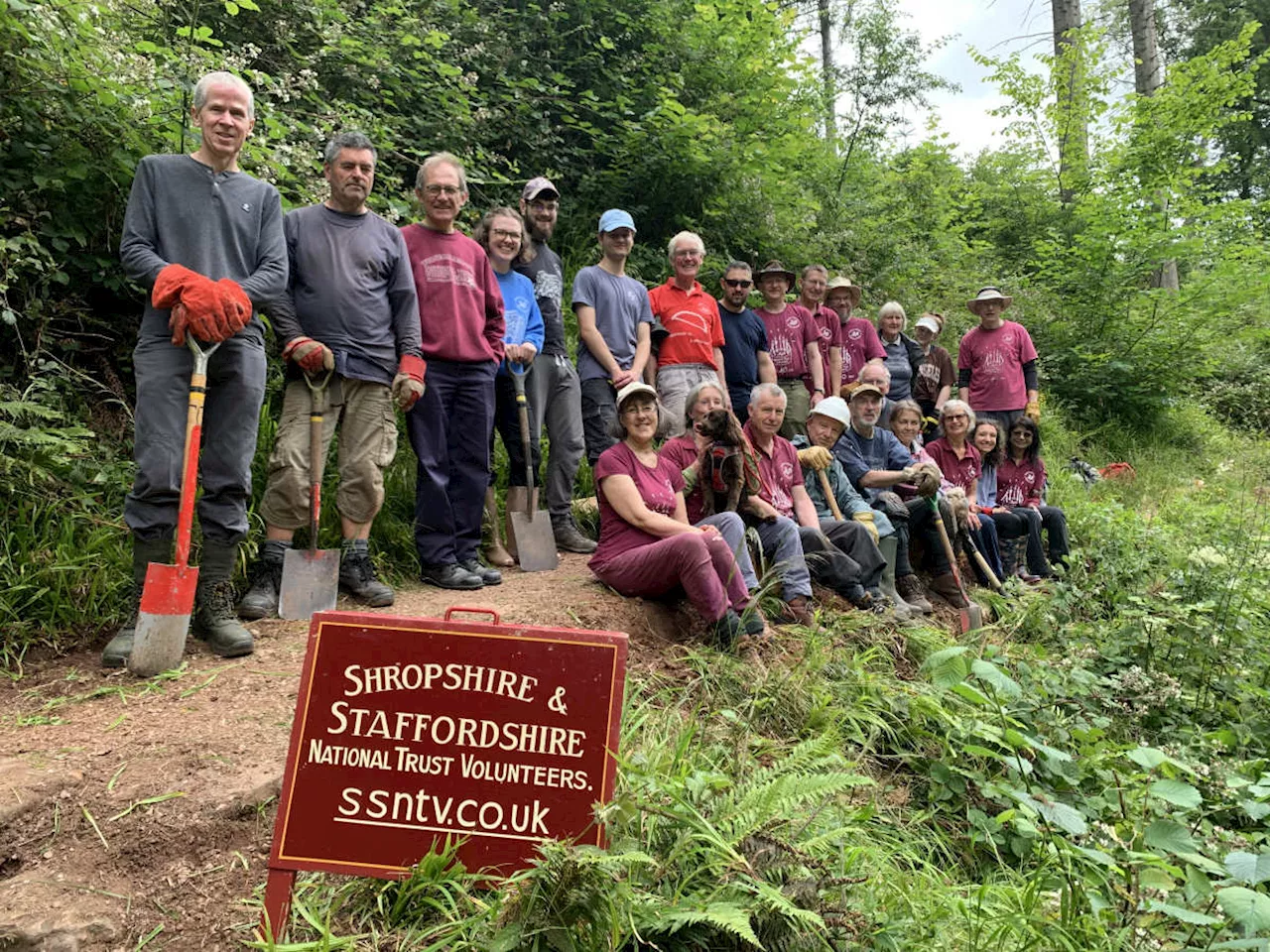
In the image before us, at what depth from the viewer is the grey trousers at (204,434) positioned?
3445mm


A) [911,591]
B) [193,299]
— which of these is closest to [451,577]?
[193,299]

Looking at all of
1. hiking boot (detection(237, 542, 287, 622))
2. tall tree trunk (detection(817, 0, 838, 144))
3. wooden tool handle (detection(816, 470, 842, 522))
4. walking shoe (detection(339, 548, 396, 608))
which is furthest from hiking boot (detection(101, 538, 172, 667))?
tall tree trunk (detection(817, 0, 838, 144))

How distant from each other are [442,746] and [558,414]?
146 inches

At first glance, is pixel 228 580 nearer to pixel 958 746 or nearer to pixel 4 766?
pixel 4 766

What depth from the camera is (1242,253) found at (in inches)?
447

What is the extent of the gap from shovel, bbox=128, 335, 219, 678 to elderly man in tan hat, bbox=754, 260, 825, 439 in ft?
15.1

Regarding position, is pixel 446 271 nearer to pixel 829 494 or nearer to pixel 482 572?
pixel 482 572

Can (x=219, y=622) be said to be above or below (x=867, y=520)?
above

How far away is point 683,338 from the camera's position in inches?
240

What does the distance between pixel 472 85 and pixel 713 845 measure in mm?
7635

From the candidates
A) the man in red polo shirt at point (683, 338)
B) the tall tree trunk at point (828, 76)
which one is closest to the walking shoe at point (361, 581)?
the man in red polo shirt at point (683, 338)

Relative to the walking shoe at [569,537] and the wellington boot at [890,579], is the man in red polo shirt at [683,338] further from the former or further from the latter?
the wellington boot at [890,579]

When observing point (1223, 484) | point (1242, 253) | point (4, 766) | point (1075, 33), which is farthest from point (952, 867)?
point (1075, 33)

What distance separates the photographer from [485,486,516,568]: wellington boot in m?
5.33
